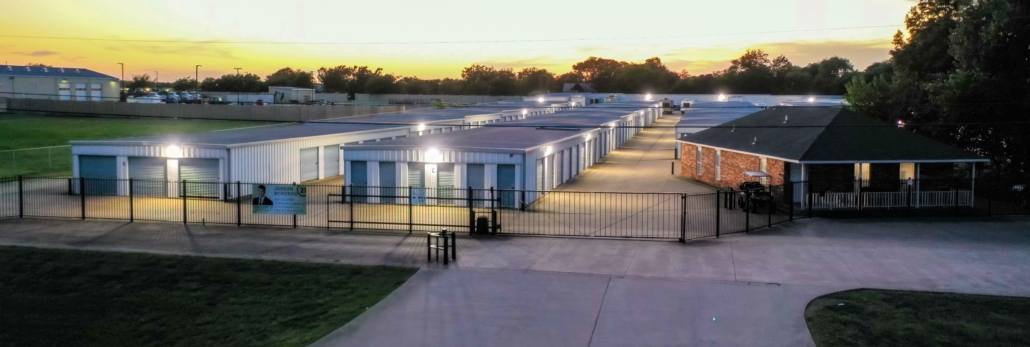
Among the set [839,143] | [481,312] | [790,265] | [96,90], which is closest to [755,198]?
[839,143]

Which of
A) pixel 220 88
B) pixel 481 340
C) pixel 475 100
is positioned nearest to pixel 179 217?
pixel 481 340

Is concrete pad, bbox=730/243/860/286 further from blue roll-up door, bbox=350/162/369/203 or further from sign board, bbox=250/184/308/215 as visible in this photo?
blue roll-up door, bbox=350/162/369/203

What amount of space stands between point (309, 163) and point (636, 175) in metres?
16.7

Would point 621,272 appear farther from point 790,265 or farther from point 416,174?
point 416,174

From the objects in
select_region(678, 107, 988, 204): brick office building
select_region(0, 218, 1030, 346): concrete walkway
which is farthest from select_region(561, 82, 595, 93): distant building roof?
select_region(0, 218, 1030, 346): concrete walkway

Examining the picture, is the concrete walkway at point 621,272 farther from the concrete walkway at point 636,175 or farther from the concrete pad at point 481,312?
the concrete walkway at point 636,175

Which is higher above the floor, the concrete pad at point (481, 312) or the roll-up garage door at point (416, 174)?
the roll-up garage door at point (416, 174)

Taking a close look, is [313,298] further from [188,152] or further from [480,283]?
[188,152]

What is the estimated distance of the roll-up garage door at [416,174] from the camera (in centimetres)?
3133

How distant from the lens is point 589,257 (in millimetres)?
19719

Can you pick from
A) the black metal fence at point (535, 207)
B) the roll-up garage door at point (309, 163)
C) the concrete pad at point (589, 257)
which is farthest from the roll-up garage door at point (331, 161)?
the concrete pad at point (589, 257)

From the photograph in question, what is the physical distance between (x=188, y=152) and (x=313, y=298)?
19.2 m

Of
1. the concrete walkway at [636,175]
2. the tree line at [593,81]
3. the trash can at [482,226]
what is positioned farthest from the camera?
the tree line at [593,81]

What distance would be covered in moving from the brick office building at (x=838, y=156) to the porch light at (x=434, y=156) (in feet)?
42.1
